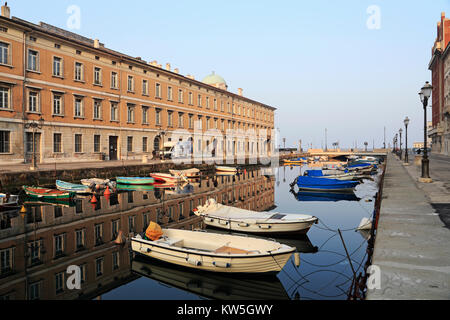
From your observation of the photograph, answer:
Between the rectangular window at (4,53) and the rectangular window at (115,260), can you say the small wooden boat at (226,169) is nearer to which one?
the rectangular window at (4,53)

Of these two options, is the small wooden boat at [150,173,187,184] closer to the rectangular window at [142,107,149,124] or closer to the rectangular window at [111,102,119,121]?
the rectangular window at [111,102,119,121]

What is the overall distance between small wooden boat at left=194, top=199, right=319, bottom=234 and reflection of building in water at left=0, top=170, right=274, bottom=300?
1859mm

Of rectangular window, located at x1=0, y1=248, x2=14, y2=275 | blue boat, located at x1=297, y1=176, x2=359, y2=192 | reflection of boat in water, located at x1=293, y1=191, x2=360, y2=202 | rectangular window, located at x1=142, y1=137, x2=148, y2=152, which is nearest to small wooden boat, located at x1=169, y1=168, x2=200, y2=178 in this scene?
rectangular window, located at x1=142, y1=137, x2=148, y2=152

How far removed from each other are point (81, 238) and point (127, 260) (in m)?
3.78

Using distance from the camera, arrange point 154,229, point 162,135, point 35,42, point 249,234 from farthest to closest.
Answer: point 162,135
point 35,42
point 249,234
point 154,229

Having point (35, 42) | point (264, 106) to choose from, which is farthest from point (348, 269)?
point (264, 106)

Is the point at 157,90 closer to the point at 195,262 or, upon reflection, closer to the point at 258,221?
the point at 258,221

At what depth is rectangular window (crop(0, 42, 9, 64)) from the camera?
2862cm

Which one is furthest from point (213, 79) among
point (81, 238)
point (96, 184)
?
point (81, 238)

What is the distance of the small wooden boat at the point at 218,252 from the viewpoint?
950 cm

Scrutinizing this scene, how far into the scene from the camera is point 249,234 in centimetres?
1472
